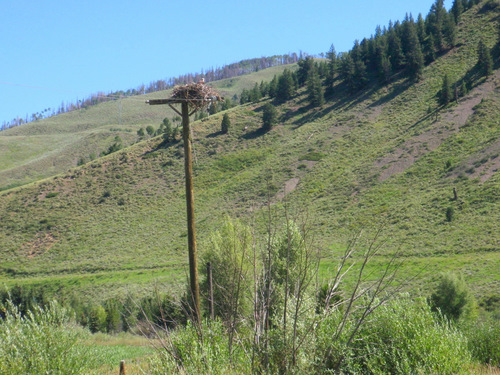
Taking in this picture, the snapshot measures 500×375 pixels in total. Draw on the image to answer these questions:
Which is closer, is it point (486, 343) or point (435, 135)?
point (486, 343)

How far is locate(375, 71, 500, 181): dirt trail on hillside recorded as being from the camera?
70.0 meters

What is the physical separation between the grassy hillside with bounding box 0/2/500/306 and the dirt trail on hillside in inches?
11.9

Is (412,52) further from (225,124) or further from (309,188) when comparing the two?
(309,188)

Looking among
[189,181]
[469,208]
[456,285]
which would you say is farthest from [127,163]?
[189,181]

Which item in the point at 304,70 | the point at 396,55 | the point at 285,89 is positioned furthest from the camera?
the point at 304,70

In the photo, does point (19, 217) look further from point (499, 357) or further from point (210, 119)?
point (499, 357)

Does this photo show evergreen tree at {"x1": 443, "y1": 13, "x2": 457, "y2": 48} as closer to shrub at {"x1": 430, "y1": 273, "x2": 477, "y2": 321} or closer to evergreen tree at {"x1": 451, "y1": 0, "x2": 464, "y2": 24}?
evergreen tree at {"x1": 451, "y1": 0, "x2": 464, "y2": 24}

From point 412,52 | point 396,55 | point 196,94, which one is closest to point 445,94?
point 412,52

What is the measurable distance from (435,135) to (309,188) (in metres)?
23.7

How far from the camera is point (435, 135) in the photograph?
74562 mm

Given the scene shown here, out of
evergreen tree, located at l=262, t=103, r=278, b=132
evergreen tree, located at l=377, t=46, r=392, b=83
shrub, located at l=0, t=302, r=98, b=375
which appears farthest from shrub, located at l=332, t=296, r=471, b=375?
evergreen tree, located at l=377, t=46, r=392, b=83

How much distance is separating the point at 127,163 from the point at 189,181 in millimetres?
82984

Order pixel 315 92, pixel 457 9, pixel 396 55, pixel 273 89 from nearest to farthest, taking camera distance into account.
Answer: pixel 315 92
pixel 396 55
pixel 457 9
pixel 273 89

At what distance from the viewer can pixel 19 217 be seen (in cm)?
7894
